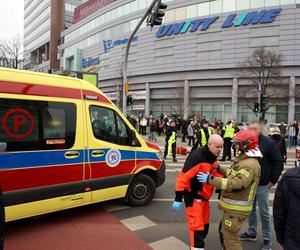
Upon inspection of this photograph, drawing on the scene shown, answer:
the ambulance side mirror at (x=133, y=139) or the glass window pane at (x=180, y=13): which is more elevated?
the glass window pane at (x=180, y=13)

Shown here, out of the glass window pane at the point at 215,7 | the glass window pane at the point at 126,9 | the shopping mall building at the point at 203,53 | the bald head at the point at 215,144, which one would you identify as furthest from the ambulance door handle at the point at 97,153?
the glass window pane at the point at 126,9

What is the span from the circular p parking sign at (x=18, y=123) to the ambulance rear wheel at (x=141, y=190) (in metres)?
2.43

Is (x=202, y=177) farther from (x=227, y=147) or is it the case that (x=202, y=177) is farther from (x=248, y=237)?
(x=227, y=147)

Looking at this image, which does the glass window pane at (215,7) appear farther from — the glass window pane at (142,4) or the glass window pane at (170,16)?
the glass window pane at (142,4)

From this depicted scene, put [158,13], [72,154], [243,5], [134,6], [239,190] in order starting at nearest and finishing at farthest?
[239,190] < [72,154] < [158,13] < [243,5] < [134,6]

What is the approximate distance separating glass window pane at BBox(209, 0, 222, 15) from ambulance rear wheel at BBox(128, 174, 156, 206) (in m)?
45.5

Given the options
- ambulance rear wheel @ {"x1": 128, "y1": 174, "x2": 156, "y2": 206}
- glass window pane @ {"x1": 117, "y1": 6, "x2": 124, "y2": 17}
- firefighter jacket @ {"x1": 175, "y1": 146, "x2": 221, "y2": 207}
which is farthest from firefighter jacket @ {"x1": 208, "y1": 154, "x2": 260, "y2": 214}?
glass window pane @ {"x1": 117, "y1": 6, "x2": 124, "y2": 17}

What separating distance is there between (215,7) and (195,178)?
159ft

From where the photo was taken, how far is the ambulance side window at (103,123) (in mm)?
6094

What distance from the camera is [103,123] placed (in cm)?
628

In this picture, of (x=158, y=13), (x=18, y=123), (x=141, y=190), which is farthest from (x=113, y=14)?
(x=18, y=123)

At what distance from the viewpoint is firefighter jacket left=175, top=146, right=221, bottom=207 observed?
4.00 m

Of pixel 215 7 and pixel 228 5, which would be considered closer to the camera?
pixel 228 5

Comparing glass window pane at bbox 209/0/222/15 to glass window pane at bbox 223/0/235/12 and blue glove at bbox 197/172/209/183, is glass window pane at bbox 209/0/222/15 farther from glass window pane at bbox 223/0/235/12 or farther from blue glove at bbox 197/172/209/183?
blue glove at bbox 197/172/209/183
